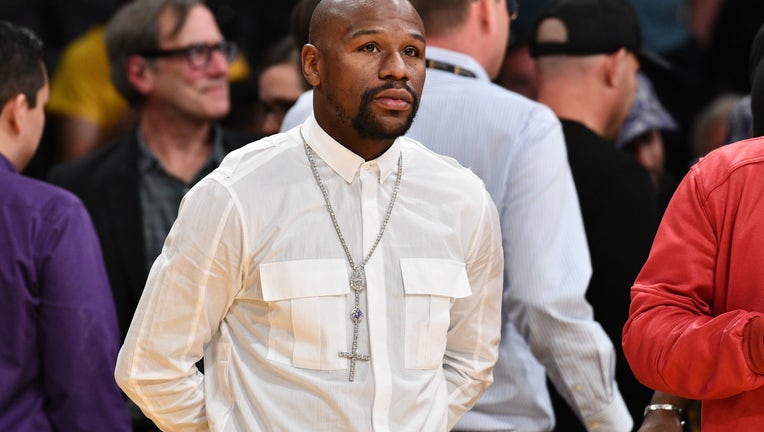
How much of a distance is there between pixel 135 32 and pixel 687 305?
11.2 feet

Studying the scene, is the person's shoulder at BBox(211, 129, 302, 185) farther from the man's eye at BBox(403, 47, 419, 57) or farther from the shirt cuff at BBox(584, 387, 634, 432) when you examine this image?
the shirt cuff at BBox(584, 387, 634, 432)

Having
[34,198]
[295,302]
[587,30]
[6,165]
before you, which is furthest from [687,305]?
[587,30]

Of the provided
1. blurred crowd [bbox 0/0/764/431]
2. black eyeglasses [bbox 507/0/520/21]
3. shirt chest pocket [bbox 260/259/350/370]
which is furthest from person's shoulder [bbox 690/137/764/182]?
black eyeglasses [bbox 507/0/520/21]

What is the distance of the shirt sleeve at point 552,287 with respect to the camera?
3.61 m

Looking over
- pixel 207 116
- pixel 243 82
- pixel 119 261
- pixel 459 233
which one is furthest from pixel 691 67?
pixel 459 233

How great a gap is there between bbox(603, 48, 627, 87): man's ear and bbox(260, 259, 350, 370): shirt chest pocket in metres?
2.12

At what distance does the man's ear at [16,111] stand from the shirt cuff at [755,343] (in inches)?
89.0

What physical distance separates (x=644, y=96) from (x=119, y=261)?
2585 mm

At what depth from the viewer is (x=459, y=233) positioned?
302 cm

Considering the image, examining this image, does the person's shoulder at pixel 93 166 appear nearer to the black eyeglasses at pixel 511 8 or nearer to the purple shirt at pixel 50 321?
the purple shirt at pixel 50 321

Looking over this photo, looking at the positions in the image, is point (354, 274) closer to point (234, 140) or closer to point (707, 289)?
point (707, 289)

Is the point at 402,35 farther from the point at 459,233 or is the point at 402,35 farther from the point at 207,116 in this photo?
the point at 207,116

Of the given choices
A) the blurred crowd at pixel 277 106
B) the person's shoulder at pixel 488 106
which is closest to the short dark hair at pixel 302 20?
the blurred crowd at pixel 277 106

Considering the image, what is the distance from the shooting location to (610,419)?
11.8 feet
